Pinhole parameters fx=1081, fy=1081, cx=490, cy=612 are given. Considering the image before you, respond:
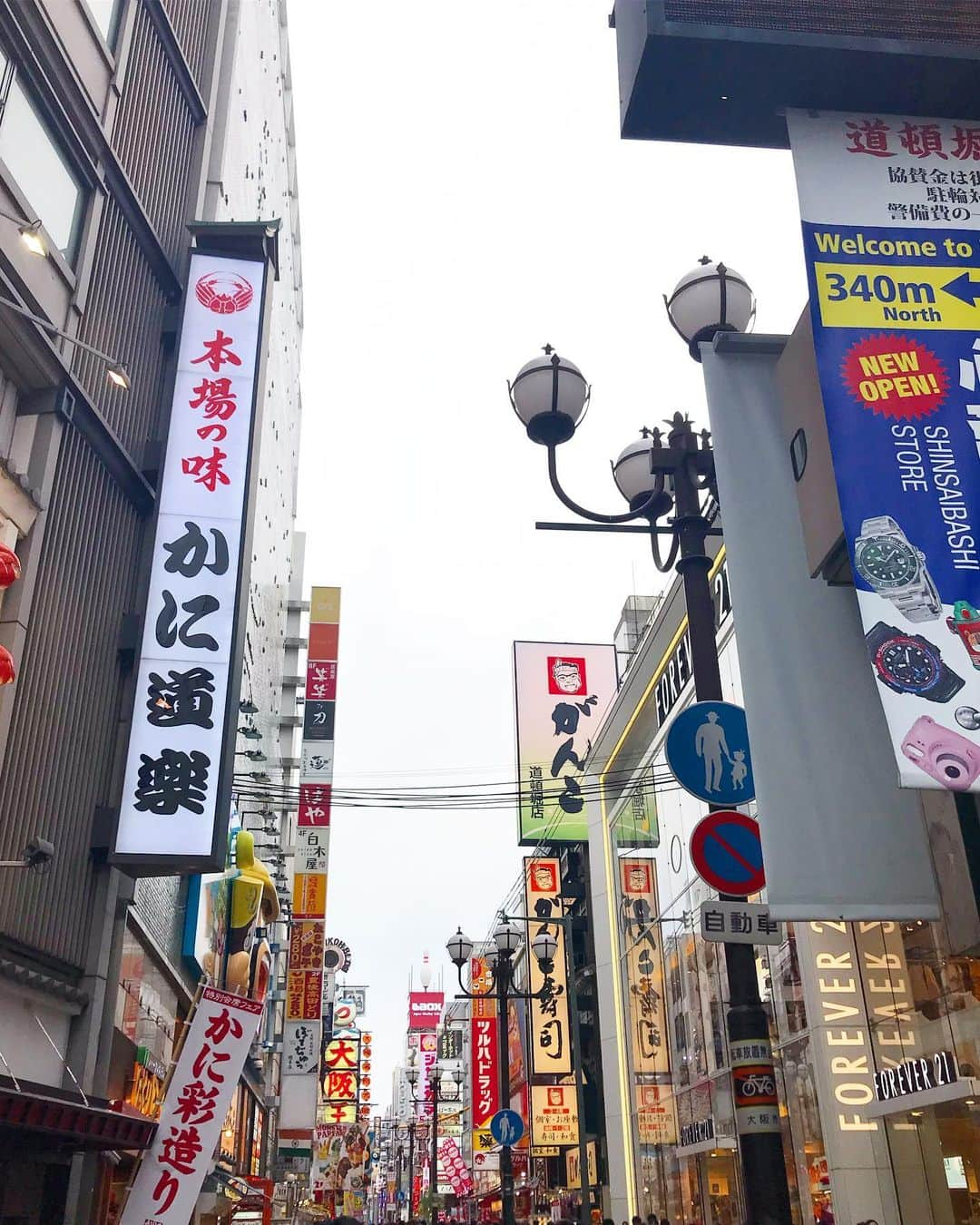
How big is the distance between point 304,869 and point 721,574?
21612 mm

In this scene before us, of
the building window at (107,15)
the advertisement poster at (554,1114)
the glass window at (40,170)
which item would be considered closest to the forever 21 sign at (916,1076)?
the glass window at (40,170)

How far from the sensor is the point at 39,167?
45.1 ft

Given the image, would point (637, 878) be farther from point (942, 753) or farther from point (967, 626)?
point (942, 753)

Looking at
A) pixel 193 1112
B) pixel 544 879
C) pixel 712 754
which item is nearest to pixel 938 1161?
pixel 193 1112

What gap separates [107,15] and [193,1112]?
16.0 meters

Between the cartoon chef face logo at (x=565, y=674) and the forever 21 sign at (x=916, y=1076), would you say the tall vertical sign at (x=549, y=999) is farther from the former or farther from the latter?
the forever 21 sign at (x=916, y=1076)

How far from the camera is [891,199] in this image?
7.81 m

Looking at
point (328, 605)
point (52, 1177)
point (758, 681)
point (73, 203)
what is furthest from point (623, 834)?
point (758, 681)

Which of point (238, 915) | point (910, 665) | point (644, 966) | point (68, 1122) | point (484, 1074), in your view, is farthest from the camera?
point (484, 1074)

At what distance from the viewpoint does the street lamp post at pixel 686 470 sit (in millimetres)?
6172

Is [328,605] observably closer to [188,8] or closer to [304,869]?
[304,869]

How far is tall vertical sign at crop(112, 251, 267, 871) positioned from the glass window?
3518 millimetres

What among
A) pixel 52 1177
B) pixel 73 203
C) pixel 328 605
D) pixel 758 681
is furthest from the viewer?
pixel 328 605

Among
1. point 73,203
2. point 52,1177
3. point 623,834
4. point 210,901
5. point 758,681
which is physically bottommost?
point 52,1177
